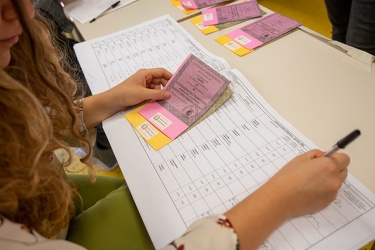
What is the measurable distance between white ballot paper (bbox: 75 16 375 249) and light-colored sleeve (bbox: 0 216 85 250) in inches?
5.5

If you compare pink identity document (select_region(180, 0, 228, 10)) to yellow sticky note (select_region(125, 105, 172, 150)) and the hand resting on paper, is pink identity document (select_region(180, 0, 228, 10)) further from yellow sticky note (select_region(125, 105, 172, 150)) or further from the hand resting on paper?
yellow sticky note (select_region(125, 105, 172, 150))

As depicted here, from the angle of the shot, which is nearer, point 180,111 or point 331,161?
point 331,161

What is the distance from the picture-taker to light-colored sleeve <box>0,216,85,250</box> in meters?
0.36

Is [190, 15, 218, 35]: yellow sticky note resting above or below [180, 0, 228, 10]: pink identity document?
below

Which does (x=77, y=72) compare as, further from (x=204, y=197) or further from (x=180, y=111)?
(x=204, y=197)

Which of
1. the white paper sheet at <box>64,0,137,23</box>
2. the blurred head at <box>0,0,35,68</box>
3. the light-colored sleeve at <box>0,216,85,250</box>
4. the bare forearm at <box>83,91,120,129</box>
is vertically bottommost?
the bare forearm at <box>83,91,120,129</box>

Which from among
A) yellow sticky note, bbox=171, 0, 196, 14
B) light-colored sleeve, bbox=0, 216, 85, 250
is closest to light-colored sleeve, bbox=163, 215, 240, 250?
light-colored sleeve, bbox=0, 216, 85, 250

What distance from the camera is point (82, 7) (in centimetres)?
108

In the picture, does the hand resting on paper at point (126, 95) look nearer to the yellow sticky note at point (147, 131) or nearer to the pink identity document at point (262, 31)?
the yellow sticky note at point (147, 131)

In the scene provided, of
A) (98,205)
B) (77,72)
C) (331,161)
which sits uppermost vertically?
(331,161)

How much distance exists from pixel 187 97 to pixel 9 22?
1.15 feet

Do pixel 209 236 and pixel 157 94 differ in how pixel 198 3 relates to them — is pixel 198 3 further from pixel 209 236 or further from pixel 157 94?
pixel 209 236

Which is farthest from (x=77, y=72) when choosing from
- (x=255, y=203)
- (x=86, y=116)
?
(x=255, y=203)

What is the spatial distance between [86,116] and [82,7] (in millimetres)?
584
